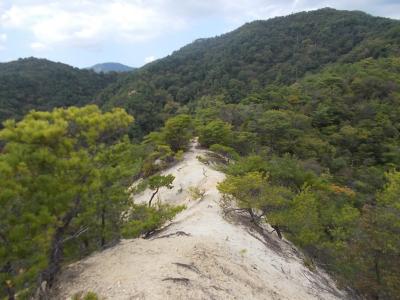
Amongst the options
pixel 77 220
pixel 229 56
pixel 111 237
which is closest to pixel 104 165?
pixel 77 220

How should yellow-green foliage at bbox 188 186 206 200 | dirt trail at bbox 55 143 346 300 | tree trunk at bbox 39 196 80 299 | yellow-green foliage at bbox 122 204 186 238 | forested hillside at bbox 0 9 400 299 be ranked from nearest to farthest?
forested hillside at bbox 0 9 400 299 < dirt trail at bbox 55 143 346 300 < tree trunk at bbox 39 196 80 299 < yellow-green foliage at bbox 122 204 186 238 < yellow-green foliage at bbox 188 186 206 200

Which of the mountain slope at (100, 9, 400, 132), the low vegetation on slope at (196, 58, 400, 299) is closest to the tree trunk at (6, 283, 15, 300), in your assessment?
the low vegetation on slope at (196, 58, 400, 299)

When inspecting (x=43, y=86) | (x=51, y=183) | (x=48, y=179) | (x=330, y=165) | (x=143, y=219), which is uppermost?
(x=48, y=179)

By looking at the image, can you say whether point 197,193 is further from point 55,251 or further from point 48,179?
point 48,179

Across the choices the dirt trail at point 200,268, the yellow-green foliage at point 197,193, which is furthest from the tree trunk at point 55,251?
the yellow-green foliage at point 197,193

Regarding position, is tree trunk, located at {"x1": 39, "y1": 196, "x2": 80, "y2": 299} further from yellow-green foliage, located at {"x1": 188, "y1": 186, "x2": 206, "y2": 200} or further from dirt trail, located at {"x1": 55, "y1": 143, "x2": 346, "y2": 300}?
yellow-green foliage, located at {"x1": 188, "y1": 186, "x2": 206, "y2": 200}

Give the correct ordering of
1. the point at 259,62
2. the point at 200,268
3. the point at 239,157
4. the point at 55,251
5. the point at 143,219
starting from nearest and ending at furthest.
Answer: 1. the point at 55,251
2. the point at 200,268
3. the point at 143,219
4. the point at 239,157
5. the point at 259,62

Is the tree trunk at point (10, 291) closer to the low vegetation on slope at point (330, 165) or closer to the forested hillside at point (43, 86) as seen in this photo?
the low vegetation on slope at point (330, 165)

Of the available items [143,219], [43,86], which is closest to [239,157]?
[143,219]
